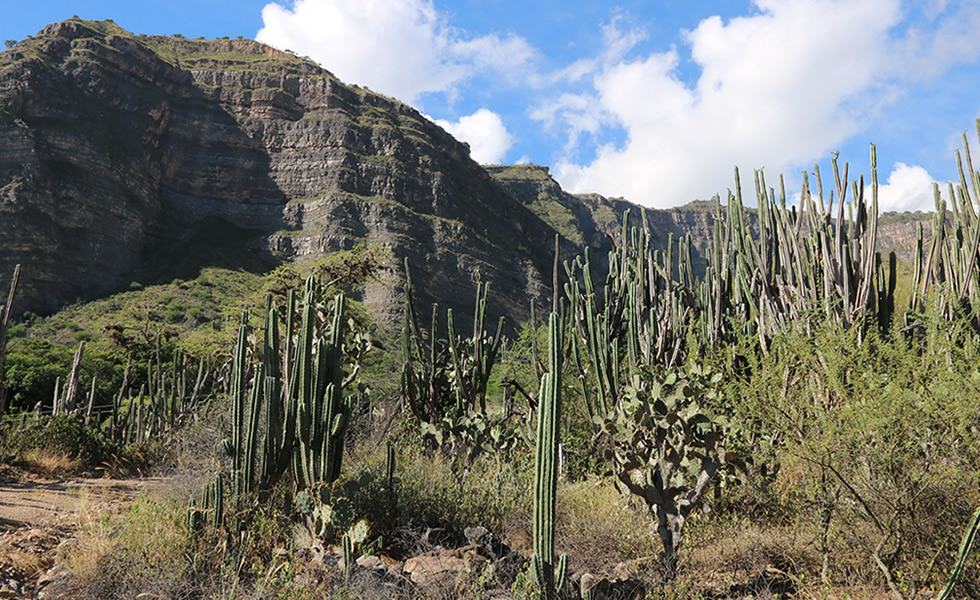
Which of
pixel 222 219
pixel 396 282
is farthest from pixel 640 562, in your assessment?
pixel 222 219

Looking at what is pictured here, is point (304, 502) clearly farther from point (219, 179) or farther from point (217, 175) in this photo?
point (217, 175)

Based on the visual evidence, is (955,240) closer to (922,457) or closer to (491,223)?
(922,457)

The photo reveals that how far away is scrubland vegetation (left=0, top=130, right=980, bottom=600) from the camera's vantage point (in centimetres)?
412

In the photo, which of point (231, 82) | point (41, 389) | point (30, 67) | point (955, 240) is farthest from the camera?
point (231, 82)

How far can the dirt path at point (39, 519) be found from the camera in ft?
14.7

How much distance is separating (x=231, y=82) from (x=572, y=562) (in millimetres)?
64468

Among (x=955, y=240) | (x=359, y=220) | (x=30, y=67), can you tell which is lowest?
(x=955, y=240)

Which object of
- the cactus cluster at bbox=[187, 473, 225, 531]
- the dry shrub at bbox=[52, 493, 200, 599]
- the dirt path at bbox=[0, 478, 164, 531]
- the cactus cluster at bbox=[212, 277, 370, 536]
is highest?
the cactus cluster at bbox=[212, 277, 370, 536]

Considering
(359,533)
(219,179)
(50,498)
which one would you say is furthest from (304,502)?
(219,179)

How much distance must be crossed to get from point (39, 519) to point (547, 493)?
5215 millimetres

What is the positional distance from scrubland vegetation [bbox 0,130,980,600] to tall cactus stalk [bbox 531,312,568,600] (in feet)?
0.04

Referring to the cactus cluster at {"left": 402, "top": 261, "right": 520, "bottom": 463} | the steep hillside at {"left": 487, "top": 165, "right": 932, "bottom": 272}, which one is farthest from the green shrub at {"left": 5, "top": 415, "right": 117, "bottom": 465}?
the steep hillside at {"left": 487, "top": 165, "right": 932, "bottom": 272}

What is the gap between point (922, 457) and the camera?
4.20 metres

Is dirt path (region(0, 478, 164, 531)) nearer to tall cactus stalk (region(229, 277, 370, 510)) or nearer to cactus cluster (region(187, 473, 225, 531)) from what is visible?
cactus cluster (region(187, 473, 225, 531))
